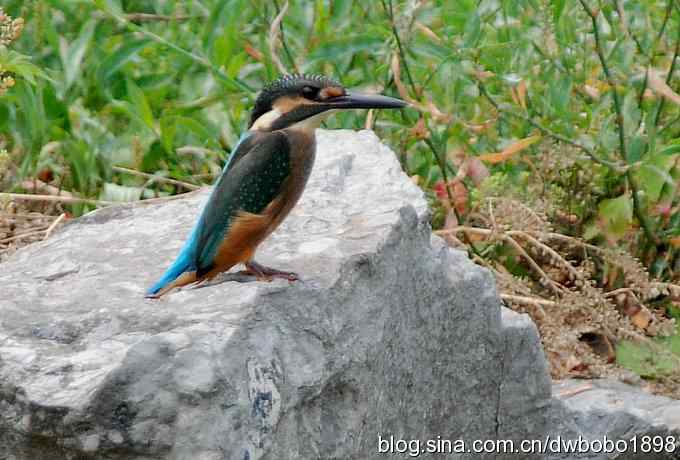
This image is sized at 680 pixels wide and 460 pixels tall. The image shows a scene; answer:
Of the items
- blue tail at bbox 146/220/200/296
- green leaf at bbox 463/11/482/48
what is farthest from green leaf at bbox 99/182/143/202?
blue tail at bbox 146/220/200/296

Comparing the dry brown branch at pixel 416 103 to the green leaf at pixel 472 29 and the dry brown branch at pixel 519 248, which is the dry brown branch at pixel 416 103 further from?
the dry brown branch at pixel 519 248

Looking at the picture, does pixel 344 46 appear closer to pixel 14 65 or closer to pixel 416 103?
pixel 416 103

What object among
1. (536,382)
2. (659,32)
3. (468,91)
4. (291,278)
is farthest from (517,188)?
(291,278)

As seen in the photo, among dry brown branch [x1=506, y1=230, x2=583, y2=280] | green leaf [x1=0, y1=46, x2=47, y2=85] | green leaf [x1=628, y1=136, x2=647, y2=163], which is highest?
green leaf [x1=0, y1=46, x2=47, y2=85]

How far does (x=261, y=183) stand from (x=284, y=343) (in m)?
0.45

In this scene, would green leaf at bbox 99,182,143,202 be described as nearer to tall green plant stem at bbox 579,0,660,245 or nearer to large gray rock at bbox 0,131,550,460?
large gray rock at bbox 0,131,550,460

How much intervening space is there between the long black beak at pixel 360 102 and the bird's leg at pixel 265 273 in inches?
16.5

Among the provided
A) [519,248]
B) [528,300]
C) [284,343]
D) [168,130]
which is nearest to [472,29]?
[519,248]

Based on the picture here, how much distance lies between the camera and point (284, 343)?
2695mm

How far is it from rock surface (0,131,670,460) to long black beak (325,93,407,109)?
0.28 metres

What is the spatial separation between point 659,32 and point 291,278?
231 centimetres

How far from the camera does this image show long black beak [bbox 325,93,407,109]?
311cm

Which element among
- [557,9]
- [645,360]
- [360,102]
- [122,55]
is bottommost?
[645,360]

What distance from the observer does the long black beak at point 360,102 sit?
3.11 m
